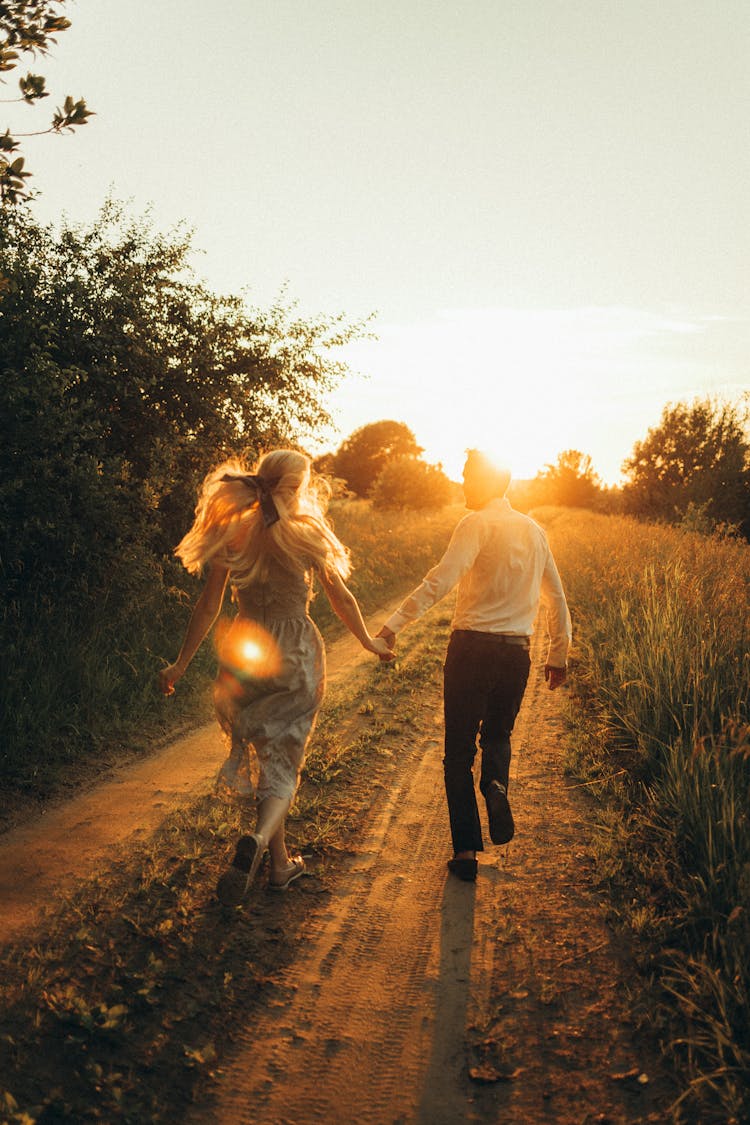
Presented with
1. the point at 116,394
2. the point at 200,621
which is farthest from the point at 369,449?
the point at 200,621

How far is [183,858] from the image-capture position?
4.05 metres

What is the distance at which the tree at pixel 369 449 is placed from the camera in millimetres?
50625

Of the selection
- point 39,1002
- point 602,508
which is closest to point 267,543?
point 39,1002

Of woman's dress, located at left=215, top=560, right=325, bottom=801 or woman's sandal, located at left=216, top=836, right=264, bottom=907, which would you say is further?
woman's dress, located at left=215, top=560, right=325, bottom=801

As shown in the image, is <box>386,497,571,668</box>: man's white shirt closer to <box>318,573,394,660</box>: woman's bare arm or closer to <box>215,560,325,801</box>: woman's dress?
<box>318,573,394,660</box>: woman's bare arm

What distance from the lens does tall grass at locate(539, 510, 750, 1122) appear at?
8.61ft

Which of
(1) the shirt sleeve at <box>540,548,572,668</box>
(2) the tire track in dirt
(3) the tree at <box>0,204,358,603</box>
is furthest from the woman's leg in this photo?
(3) the tree at <box>0,204,358,603</box>

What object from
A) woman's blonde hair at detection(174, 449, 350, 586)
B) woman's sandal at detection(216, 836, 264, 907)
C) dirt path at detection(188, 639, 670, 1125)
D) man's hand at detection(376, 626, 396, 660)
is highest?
woman's blonde hair at detection(174, 449, 350, 586)

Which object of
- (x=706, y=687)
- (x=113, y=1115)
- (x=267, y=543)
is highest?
(x=267, y=543)

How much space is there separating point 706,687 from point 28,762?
4.93 metres

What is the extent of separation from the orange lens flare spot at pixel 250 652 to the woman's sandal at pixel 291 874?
107 cm

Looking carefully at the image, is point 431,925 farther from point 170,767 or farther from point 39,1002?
point 170,767

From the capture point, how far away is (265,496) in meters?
3.65

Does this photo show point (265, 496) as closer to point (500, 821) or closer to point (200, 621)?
point (200, 621)
